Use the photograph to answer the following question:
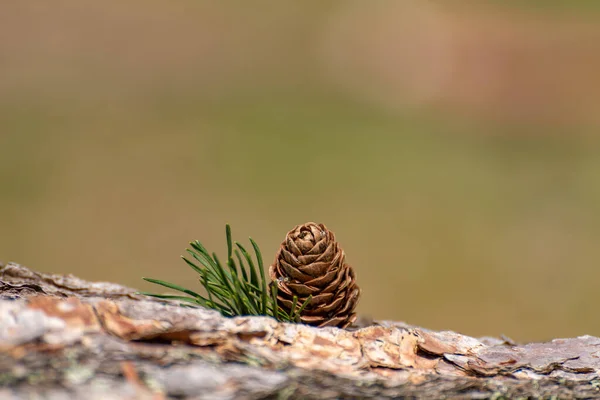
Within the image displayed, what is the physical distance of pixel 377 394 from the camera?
33cm

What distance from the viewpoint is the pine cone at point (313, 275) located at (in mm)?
451

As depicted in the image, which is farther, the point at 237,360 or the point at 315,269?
the point at 315,269

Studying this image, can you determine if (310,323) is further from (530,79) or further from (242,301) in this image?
(530,79)

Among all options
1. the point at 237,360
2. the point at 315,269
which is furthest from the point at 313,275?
the point at 237,360

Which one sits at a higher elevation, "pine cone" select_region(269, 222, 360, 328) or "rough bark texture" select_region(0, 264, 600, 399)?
"pine cone" select_region(269, 222, 360, 328)

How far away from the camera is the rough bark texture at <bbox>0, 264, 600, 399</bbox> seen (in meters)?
0.28

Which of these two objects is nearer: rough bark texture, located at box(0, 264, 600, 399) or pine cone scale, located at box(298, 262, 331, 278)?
rough bark texture, located at box(0, 264, 600, 399)

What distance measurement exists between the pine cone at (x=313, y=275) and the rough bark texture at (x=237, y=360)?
6cm

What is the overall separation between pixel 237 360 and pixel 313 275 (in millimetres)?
140

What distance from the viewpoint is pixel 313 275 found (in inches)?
17.8

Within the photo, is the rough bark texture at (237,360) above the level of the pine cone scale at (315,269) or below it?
below

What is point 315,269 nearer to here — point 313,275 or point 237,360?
point 313,275

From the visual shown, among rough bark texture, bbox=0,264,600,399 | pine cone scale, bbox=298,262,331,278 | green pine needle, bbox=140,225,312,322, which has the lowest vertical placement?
rough bark texture, bbox=0,264,600,399

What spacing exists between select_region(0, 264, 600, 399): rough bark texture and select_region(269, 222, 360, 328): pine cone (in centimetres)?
6
